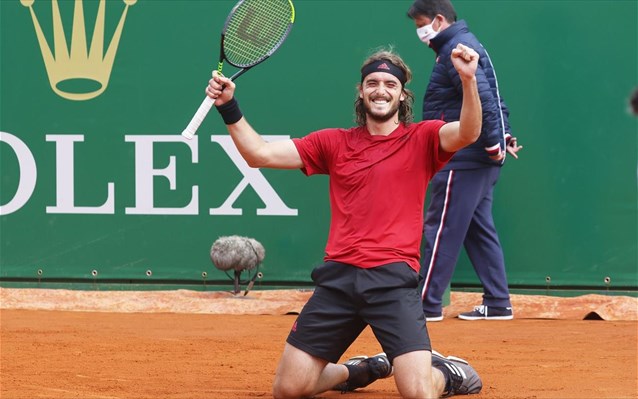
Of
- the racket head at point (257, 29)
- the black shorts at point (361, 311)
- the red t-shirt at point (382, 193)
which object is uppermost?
the racket head at point (257, 29)

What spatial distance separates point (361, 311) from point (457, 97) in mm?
2530

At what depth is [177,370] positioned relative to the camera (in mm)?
5387

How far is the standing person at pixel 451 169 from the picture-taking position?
6703mm

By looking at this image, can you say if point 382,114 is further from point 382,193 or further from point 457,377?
point 457,377

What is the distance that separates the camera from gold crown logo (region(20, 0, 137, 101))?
8227 mm

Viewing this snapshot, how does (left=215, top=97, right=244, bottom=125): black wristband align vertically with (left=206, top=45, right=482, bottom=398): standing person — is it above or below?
above

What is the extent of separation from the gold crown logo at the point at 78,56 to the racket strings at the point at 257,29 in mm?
3439

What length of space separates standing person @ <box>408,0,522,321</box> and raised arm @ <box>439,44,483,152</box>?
6.89 feet

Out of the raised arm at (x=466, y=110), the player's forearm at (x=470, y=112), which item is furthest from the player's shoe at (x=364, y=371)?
the player's forearm at (x=470, y=112)

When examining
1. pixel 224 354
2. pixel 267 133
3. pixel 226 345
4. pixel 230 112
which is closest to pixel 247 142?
pixel 230 112

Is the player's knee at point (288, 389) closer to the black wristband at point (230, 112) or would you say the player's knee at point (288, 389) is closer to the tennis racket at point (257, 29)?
the black wristband at point (230, 112)

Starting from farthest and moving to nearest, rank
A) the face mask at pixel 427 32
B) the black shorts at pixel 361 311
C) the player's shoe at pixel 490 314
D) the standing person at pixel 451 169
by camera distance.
A: the player's shoe at pixel 490 314 → the face mask at pixel 427 32 → the standing person at pixel 451 169 → the black shorts at pixel 361 311

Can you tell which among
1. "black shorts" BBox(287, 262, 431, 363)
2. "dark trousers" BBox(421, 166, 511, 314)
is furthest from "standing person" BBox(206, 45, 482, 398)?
"dark trousers" BBox(421, 166, 511, 314)

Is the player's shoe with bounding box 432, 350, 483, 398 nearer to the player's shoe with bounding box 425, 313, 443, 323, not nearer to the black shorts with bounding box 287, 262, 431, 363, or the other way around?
the black shorts with bounding box 287, 262, 431, 363
